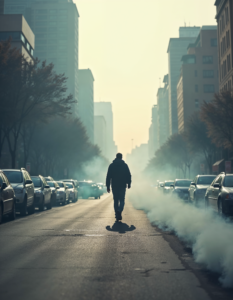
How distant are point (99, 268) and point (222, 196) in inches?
326

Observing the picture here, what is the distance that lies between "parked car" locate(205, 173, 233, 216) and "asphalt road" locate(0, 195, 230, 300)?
3621 millimetres

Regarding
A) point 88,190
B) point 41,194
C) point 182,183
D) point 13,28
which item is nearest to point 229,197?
point 41,194

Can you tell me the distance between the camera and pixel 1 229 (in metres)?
11.6

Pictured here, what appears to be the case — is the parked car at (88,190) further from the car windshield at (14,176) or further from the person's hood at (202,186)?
the car windshield at (14,176)

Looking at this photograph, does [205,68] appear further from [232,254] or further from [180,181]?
→ [232,254]

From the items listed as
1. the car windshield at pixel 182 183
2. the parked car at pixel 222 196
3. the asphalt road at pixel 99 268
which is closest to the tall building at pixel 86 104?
the car windshield at pixel 182 183

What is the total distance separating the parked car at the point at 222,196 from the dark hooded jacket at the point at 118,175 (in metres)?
2.97

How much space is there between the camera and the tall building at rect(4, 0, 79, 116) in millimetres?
144625

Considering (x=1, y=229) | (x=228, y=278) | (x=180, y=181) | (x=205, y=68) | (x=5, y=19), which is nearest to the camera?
(x=228, y=278)

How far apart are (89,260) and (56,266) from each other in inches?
25.9

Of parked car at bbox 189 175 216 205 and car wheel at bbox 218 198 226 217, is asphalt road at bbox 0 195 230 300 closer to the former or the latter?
car wheel at bbox 218 198 226 217

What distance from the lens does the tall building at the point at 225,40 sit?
193 ft

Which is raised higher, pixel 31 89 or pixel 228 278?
pixel 31 89

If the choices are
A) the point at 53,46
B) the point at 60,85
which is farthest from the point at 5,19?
the point at 53,46
